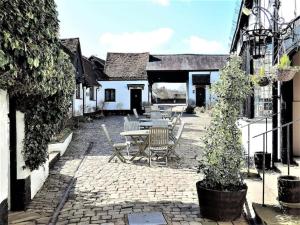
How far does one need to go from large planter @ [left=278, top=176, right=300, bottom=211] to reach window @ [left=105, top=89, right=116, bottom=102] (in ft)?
97.0

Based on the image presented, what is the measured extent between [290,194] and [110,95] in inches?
1183

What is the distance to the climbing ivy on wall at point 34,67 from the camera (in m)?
3.08

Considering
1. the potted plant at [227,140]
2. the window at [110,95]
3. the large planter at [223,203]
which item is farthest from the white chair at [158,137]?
the window at [110,95]

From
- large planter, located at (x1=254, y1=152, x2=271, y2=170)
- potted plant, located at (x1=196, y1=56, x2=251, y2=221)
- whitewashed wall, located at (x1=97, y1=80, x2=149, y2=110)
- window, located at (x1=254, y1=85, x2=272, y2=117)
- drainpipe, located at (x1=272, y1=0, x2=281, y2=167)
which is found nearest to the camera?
potted plant, located at (x1=196, y1=56, x2=251, y2=221)

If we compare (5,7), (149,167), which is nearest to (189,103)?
(149,167)

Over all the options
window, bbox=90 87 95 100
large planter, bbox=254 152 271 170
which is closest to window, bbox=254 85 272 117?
large planter, bbox=254 152 271 170

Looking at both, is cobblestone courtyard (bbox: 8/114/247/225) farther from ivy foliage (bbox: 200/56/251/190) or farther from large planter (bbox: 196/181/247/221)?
ivy foliage (bbox: 200/56/251/190)

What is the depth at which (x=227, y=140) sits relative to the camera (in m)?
4.99

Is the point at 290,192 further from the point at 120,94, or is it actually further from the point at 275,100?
the point at 120,94

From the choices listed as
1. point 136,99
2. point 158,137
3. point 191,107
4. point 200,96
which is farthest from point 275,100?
point 200,96

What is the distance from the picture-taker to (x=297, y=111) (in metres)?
8.14

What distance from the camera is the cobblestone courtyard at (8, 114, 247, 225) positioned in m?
5.26

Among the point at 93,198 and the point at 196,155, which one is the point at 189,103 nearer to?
the point at 196,155

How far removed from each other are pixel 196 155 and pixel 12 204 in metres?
6.16
